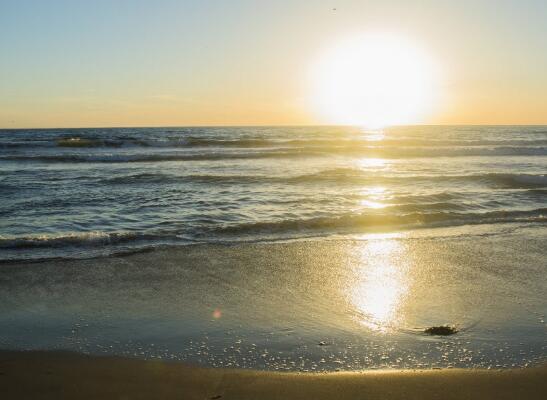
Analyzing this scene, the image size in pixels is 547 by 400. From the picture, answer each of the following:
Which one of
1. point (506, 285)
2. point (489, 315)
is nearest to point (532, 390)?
point (489, 315)

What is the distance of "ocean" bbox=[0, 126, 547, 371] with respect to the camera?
14.3 feet

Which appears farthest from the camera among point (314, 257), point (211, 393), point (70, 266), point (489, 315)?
point (314, 257)

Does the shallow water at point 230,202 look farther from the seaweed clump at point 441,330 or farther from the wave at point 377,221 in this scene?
the seaweed clump at point 441,330

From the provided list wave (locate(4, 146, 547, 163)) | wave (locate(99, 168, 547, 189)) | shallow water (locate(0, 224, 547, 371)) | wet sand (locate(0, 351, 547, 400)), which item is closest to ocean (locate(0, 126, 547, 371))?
shallow water (locate(0, 224, 547, 371))

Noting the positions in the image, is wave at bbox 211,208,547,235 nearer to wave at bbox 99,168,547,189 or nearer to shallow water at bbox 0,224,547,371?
shallow water at bbox 0,224,547,371

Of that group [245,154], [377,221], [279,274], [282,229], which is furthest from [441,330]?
[245,154]

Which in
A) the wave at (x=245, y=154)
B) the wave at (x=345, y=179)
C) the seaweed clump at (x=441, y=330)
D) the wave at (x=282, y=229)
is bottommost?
the seaweed clump at (x=441, y=330)

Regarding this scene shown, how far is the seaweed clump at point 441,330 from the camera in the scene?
179 inches

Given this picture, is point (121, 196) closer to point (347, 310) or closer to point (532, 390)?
point (347, 310)

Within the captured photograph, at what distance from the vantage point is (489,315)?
504 centimetres

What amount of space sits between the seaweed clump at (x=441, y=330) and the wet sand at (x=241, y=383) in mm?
733

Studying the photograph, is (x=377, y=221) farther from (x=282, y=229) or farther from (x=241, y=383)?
(x=241, y=383)

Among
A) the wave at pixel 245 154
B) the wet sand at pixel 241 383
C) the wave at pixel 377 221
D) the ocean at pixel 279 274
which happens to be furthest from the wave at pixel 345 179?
the wet sand at pixel 241 383

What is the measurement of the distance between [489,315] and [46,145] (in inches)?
1494
